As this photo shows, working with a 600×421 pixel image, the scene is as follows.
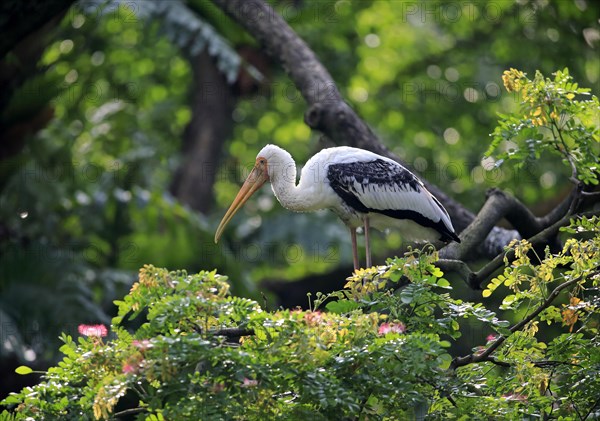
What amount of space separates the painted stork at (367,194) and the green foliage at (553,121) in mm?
1598

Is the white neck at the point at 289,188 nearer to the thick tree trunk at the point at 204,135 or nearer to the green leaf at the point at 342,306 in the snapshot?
the green leaf at the point at 342,306

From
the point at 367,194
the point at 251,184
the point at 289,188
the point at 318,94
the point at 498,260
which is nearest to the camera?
the point at 498,260

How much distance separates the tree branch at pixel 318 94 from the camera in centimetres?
783

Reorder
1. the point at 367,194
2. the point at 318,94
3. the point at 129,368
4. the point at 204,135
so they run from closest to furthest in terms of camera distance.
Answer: the point at 129,368
the point at 367,194
the point at 318,94
the point at 204,135

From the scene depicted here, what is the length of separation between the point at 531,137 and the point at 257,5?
3608mm

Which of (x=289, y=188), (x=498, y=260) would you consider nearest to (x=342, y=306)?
(x=498, y=260)

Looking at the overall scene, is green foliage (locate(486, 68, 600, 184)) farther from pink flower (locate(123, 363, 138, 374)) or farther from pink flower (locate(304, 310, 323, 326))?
pink flower (locate(123, 363, 138, 374))

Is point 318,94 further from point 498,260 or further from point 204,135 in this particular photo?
point 204,135

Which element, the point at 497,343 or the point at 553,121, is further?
the point at 553,121

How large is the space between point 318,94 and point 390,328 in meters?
3.88

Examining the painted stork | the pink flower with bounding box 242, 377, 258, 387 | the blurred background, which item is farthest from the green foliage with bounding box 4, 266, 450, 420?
the blurred background

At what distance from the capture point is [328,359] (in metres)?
4.30

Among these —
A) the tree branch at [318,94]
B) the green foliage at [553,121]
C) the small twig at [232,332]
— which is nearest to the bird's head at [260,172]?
the tree branch at [318,94]

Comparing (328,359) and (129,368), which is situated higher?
(129,368)
